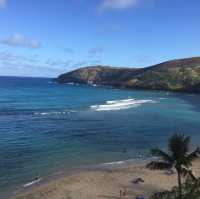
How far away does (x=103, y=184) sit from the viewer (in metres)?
36.2

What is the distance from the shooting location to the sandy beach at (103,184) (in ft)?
109

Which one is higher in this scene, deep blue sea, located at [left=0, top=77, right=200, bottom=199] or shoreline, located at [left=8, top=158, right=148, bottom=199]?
deep blue sea, located at [left=0, top=77, right=200, bottom=199]

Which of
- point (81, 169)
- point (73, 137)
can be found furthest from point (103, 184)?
point (73, 137)

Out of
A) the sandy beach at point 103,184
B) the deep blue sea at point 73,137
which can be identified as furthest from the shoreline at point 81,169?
the deep blue sea at point 73,137

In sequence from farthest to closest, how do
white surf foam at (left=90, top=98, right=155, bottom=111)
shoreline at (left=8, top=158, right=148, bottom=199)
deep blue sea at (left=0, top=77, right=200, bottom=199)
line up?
white surf foam at (left=90, top=98, right=155, bottom=111), deep blue sea at (left=0, top=77, right=200, bottom=199), shoreline at (left=8, top=158, right=148, bottom=199)

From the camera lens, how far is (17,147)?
48.5 meters

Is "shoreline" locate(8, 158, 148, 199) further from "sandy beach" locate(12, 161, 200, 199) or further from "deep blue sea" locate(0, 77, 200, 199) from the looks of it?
"deep blue sea" locate(0, 77, 200, 199)

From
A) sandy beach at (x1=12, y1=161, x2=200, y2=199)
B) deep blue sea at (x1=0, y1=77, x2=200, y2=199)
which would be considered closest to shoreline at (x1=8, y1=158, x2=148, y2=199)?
sandy beach at (x1=12, y1=161, x2=200, y2=199)

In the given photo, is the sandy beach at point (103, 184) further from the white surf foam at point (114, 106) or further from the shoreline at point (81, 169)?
the white surf foam at point (114, 106)

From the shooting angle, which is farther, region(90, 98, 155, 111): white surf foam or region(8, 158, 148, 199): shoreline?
region(90, 98, 155, 111): white surf foam

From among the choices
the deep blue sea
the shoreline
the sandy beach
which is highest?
the deep blue sea

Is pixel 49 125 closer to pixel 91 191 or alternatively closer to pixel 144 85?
pixel 91 191

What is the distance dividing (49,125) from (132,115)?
22.0 m

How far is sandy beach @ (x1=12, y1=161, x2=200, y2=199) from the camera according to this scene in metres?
33.4
